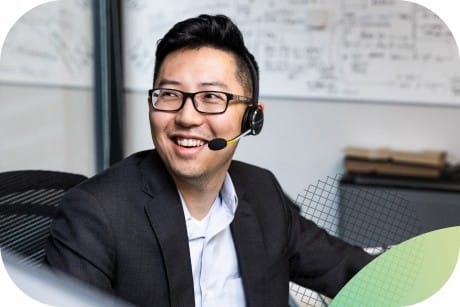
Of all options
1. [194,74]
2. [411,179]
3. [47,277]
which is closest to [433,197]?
[411,179]

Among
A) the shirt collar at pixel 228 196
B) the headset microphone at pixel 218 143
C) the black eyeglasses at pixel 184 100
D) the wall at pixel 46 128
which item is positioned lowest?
the wall at pixel 46 128

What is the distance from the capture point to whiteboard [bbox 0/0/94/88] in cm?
248

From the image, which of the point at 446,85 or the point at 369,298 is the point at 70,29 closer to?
the point at 446,85

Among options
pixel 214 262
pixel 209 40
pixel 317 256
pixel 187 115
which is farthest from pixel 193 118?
pixel 317 256

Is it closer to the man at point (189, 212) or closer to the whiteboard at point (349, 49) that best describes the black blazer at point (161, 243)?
the man at point (189, 212)

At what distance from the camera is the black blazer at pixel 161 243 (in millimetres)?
775

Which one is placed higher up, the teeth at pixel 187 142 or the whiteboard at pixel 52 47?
the whiteboard at pixel 52 47

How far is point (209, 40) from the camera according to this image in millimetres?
826

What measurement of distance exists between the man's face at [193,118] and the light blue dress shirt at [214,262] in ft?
0.30

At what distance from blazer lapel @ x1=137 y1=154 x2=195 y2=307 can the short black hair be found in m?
0.16

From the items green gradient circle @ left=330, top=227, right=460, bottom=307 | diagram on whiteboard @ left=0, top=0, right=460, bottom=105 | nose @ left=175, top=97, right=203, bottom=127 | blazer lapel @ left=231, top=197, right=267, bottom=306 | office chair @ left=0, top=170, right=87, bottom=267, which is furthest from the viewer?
diagram on whiteboard @ left=0, top=0, right=460, bottom=105

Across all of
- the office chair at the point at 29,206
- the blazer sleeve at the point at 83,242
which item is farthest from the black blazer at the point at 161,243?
the office chair at the point at 29,206

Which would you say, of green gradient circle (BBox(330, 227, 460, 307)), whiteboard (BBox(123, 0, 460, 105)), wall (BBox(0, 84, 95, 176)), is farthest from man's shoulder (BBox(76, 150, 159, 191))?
whiteboard (BBox(123, 0, 460, 105))

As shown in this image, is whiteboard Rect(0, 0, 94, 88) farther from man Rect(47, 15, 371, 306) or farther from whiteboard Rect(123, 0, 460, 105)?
man Rect(47, 15, 371, 306)
